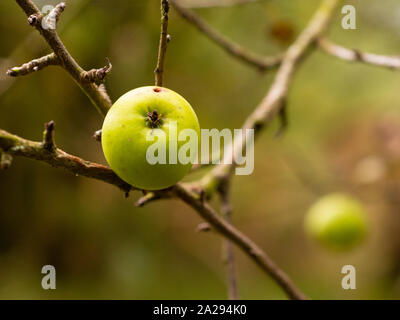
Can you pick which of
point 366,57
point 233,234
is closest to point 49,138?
point 233,234

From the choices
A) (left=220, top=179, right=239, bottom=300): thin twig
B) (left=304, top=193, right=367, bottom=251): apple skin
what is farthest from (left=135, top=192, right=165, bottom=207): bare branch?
(left=304, top=193, right=367, bottom=251): apple skin

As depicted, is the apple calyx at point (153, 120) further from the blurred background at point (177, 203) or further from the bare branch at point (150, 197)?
the blurred background at point (177, 203)

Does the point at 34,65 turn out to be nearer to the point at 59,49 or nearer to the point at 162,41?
the point at 59,49

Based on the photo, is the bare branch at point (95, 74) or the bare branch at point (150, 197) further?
the bare branch at point (150, 197)

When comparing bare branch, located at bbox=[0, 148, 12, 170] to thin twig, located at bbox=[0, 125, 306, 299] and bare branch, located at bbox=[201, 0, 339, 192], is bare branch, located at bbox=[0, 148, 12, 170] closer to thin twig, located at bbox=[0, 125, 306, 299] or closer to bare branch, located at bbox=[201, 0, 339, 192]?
thin twig, located at bbox=[0, 125, 306, 299]

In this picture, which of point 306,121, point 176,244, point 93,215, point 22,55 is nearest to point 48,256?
point 93,215

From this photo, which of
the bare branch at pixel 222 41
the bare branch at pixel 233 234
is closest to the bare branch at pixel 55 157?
the bare branch at pixel 233 234
